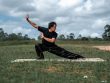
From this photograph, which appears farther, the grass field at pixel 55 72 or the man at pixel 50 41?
the man at pixel 50 41

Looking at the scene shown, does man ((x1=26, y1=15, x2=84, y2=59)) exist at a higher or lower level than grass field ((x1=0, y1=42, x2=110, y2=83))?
higher

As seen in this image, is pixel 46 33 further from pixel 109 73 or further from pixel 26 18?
pixel 109 73

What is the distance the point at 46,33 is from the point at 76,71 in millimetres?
3653

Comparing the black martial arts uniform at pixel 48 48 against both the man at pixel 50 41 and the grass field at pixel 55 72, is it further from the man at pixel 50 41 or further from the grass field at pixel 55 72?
the grass field at pixel 55 72

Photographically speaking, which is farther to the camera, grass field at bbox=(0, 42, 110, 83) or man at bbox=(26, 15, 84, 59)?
man at bbox=(26, 15, 84, 59)

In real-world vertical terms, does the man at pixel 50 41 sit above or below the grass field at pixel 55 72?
above

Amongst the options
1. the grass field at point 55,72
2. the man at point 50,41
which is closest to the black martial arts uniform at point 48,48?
the man at point 50,41

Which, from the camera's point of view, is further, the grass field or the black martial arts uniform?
A: the black martial arts uniform

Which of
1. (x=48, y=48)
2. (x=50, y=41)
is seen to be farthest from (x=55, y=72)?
(x=48, y=48)

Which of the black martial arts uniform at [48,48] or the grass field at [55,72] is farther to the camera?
the black martial arts uniform at [48,48]

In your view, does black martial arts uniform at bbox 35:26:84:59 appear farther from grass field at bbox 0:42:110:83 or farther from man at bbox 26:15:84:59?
grass field at bbox 0:42:110:83

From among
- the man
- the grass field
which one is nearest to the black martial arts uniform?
the man

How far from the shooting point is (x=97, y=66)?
574 inches

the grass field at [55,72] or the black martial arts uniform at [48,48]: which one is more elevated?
the black martial arts uniform at [48,48]
